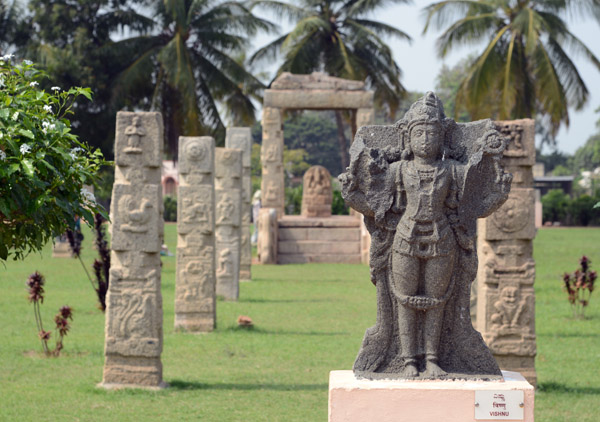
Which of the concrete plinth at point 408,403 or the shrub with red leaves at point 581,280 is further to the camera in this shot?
the shrub with red leaves at point 581,280

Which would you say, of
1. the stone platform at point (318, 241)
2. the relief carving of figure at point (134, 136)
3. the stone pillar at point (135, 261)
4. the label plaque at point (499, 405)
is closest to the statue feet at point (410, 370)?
the label plaque at point (499, 405)

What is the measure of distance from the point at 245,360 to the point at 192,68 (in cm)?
1909

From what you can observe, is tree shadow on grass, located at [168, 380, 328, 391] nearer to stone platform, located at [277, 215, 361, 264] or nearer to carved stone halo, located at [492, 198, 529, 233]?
carved stone halo, located at [492, 198, 529, 233]

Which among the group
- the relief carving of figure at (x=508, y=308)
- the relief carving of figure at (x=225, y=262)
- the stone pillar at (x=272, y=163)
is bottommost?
the relief carving of figure at (x=508, y=308)

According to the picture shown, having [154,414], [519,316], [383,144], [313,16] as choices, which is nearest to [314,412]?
[154,414]

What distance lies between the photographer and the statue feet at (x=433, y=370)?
534 centimetres

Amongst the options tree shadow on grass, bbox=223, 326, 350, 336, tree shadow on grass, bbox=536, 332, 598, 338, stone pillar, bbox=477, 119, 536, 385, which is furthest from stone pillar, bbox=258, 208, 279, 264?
stone pillar, bbox=477, 119, 536, 385

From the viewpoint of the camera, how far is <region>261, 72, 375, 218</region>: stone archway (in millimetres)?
Answer: 23781

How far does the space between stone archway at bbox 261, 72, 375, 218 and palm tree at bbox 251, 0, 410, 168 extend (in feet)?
19.4

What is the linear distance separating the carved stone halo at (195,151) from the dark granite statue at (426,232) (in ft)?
20.2

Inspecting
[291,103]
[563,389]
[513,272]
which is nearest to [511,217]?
[513,272]

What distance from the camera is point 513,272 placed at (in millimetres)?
8305

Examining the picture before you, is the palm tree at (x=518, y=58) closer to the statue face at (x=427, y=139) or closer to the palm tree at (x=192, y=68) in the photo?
the palm tree at (x=192, y=68)

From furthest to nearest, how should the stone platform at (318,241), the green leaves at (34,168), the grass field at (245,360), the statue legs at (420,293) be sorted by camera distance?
the stone platform at (318,241), the grass field at (245,360), the statue legs at (420,293), the green leaves at (34,168)
